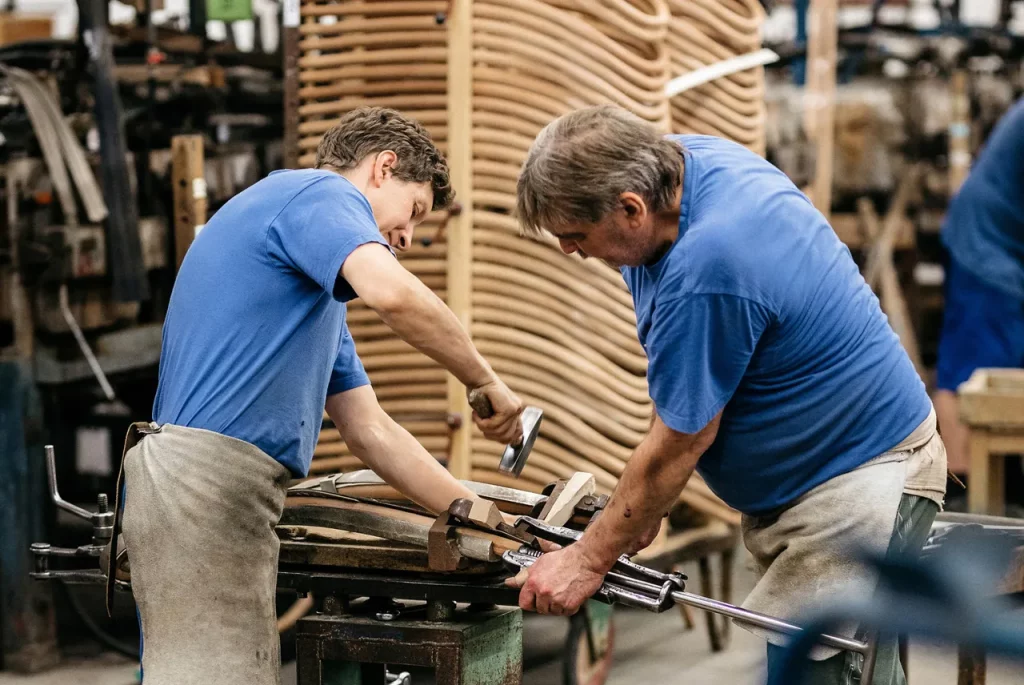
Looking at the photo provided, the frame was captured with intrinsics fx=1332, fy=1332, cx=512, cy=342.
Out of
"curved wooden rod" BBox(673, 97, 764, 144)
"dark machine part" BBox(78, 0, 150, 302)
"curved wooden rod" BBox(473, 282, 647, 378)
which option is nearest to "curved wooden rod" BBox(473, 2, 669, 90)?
"curved wooden rod" BBox(673, 97, 764, 144)

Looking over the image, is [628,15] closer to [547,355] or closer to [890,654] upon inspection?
[547,355]

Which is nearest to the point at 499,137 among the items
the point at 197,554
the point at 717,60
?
the point at 717,60

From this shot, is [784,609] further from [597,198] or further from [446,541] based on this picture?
[597,198]

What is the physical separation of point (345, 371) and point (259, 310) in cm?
56

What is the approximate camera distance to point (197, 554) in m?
2.80

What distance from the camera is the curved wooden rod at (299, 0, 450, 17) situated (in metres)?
4.67

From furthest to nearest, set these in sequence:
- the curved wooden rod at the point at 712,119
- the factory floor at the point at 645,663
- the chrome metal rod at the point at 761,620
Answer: the factory floor at the point at 645,663
the curved wooden rod at the point at 712,119
the chrome metal rod at the point at 761,620

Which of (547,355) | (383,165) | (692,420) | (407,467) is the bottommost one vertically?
(547,355)

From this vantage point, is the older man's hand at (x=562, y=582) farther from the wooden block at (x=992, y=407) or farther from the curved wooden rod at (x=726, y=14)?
the curved wooden rod at (x=726, y=14)

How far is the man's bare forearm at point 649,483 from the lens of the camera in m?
2.63

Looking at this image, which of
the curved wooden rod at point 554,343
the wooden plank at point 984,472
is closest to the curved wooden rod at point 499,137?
the curved wooden rod at point 554,343

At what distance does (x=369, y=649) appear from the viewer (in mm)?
3012

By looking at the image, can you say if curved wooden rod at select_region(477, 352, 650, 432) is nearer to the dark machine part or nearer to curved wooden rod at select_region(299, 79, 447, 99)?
curved wooden rod at select_region(299, 79, 447, 99)

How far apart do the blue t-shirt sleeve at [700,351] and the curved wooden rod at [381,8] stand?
2414 mm
